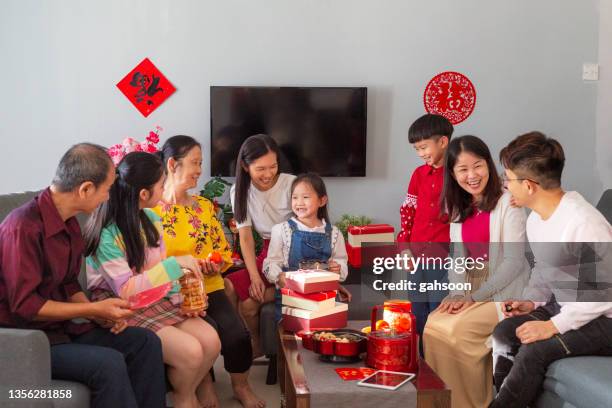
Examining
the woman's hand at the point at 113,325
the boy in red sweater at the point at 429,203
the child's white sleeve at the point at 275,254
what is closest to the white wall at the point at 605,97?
the boy in red sweater at the point at 429,203

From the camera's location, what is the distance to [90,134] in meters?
4.55

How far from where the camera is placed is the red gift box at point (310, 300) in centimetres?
267

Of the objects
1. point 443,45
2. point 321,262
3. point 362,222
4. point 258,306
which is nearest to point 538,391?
point 321,262

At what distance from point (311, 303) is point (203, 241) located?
62 centimetres

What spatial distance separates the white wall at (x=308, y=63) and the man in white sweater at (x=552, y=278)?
219cm

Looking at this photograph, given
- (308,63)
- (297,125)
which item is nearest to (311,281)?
(297,125)

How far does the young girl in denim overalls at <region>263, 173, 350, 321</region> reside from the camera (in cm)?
321

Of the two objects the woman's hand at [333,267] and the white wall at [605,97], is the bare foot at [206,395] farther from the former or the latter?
the white wall at [605,97]

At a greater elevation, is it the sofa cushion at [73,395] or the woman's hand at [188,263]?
the woman's hand at [188,263]

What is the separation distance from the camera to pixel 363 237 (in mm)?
4398

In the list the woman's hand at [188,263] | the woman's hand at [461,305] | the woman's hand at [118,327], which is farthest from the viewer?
the woman's hand at [461,305]

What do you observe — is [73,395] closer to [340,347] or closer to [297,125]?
[340,347]

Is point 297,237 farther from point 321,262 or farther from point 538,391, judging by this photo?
point 538,391

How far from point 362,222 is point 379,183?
0.32 meters
